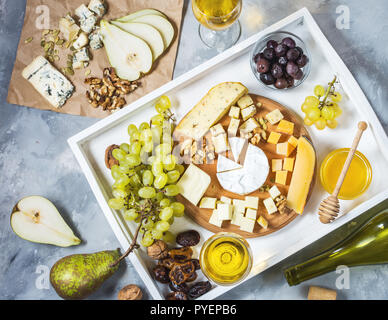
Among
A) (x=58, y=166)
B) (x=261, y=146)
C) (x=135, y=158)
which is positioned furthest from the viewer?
(x=58, y=166)

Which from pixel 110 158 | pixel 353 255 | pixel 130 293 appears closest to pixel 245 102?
pixel 110 158

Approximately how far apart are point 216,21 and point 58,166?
72 cm

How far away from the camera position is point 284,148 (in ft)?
3.37

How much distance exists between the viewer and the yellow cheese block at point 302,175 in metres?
0.99

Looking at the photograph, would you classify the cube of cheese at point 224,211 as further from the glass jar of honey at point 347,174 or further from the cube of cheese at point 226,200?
the glass jar of honey at point 347,174

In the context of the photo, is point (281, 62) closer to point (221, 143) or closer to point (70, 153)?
point (221, 143)

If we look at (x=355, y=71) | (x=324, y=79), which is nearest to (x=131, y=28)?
(x=324, y=79)

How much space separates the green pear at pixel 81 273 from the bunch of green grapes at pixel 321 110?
0.75m

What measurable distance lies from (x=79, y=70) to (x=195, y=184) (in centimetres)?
57

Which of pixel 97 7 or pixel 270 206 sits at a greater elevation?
pixel 97 7

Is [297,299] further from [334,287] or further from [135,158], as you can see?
[135,158]

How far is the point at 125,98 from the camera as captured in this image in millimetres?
1147

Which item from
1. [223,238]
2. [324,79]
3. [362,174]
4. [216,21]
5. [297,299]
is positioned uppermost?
[216,21]

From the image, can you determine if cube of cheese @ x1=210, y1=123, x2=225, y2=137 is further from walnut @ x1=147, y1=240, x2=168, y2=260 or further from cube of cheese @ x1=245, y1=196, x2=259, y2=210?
walnut @ x1=147, y1=240, x2=168, y2=260
